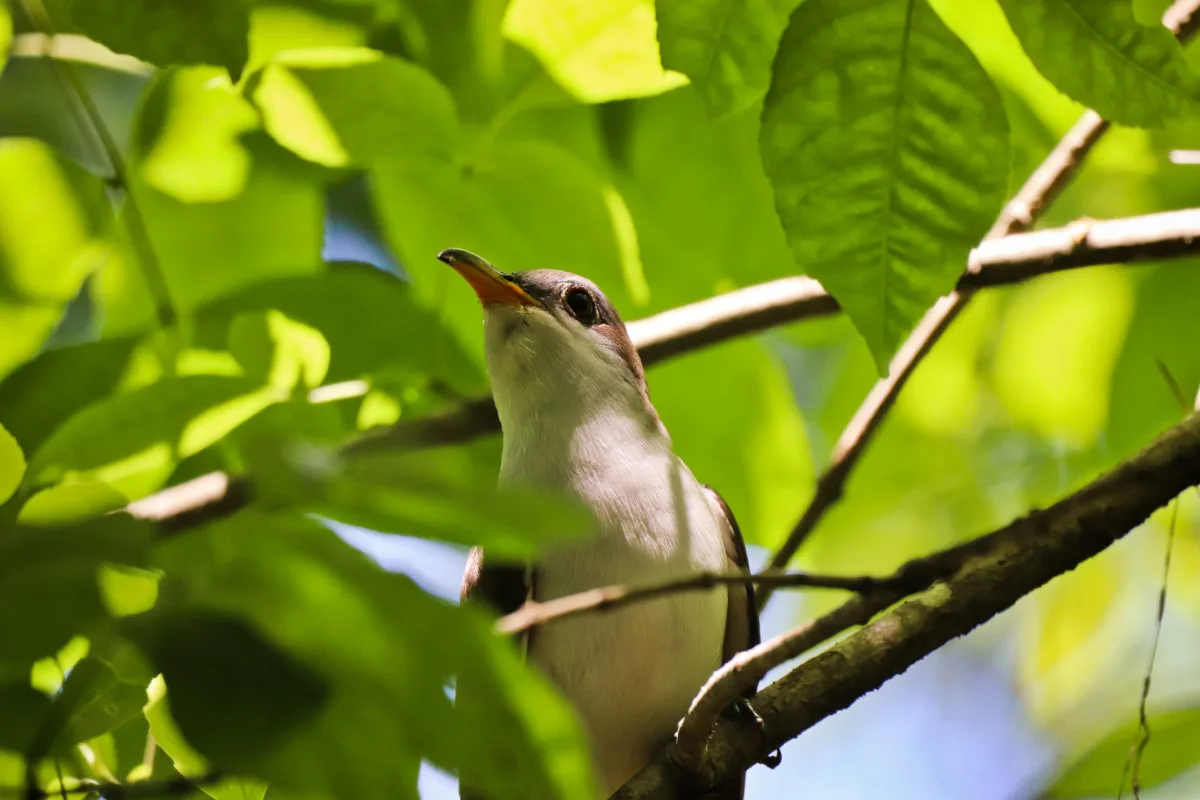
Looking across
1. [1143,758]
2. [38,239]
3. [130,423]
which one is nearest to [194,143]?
[38,239]

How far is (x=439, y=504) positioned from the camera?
101 centimetres

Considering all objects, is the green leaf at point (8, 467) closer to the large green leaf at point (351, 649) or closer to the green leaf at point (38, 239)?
the green leaf at point (38, 239)

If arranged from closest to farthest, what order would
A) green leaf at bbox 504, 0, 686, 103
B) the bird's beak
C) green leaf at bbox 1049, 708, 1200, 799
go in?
green leaf at bbox 1049, 708, 1200, 799, green leaf at bbox 504, 0, 686, 103, the bird's beak

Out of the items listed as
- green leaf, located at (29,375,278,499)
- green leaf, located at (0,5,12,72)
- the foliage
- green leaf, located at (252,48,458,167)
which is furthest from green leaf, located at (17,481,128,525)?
green leaf, located at (0,5,12,72)

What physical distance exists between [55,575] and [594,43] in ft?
5.81

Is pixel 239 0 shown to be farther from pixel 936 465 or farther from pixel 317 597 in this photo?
pixel 936 465

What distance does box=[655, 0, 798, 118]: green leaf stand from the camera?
6.22ft

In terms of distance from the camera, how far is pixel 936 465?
13.4ft

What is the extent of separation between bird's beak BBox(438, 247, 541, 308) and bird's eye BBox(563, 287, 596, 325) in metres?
0.18

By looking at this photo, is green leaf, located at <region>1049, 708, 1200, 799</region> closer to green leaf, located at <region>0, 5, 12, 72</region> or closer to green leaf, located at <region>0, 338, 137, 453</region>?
green leaf, located at <region>0, 338, 137, 453</region>

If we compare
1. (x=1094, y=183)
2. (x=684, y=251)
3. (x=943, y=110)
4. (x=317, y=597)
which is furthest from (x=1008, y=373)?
(x=317, y=597)

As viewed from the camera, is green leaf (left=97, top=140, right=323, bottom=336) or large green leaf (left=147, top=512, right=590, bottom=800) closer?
large green leaf (left=147, top=512, right=590, bottom=800)

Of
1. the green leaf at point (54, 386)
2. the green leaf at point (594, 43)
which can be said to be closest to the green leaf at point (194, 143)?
the green leaf at point (54, 386)

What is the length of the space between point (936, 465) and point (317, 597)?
330cm
